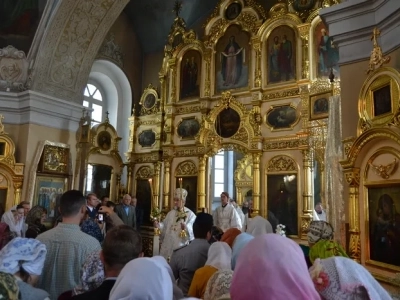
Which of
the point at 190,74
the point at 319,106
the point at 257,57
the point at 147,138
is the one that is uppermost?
the point at 257,57

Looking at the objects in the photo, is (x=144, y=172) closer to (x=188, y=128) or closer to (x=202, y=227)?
(x=188, y=128)

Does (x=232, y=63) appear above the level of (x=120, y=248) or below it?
above

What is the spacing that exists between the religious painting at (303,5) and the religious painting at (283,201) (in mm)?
4627

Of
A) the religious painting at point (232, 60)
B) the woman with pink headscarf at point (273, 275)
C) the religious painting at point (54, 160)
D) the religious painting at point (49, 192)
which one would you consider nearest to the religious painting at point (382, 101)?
the woman with pink headscarf at point (273, 275)

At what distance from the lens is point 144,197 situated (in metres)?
12.8

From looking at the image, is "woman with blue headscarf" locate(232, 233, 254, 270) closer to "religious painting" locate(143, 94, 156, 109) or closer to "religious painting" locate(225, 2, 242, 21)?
"religious painting" locate(225, 2, 242, 21)

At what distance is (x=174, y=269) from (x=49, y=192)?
23.1 ft

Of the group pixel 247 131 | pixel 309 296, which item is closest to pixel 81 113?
pixel 247 131

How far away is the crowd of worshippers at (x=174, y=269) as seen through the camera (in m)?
1.49

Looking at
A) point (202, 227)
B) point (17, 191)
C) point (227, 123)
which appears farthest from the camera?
point (227, 123)

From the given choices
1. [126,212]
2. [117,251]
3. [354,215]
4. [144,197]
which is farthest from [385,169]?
[144,197]

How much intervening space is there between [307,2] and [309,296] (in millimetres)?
10442

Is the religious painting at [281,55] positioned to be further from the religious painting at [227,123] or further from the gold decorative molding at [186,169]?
the gold decorative molding at [186,169]

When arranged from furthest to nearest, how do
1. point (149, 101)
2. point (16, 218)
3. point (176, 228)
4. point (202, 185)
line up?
point (149, 101) → point (202, 185) → point (176, 228) → point (16, 218)
